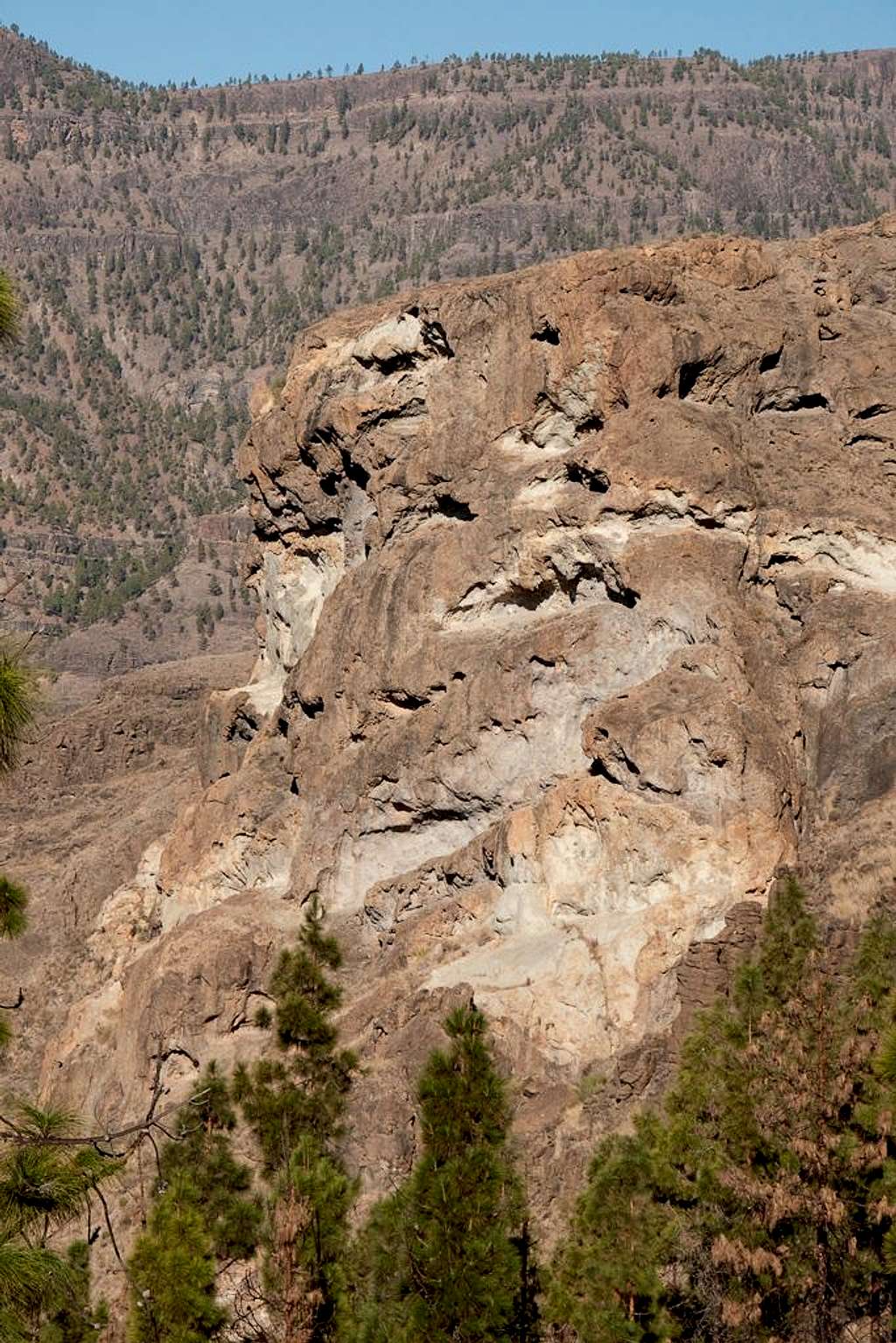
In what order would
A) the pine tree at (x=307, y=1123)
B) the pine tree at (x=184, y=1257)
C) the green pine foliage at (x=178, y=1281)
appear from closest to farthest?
1. the pine tree at (x=307, y=1123)
2. the pine tree at (x=184, y=1257)
3. the green pine foliage at (x=178, y=1281)

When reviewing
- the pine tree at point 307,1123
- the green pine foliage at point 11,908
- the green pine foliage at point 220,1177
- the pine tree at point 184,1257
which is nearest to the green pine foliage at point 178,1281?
the pine tree at point 184,1257

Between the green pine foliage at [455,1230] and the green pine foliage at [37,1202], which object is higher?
the green pine foliage at [37,1202]

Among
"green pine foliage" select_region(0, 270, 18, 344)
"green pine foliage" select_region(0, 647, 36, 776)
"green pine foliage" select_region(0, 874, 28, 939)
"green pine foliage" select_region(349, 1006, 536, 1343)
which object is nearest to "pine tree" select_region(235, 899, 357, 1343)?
"green pine foliage" select_region(349, 1006, 536, 1343)

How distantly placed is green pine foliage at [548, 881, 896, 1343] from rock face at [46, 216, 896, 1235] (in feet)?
24.1

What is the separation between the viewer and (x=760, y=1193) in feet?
99.2

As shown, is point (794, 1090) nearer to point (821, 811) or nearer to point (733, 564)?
point (821, 811)

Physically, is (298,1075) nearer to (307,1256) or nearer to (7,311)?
(307,1256)

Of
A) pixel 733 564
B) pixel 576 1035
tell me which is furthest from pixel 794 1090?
pixel 733 564

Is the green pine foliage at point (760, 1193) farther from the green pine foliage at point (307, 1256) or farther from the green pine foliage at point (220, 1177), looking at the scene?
the green pine foliage at point (220, 1177)

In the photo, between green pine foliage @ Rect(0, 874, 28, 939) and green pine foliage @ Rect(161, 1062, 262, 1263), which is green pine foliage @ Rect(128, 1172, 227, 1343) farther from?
green pine foliage @ Rect(0, 874, 28, 939)

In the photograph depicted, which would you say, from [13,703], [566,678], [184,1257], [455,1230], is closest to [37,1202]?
[13,703]

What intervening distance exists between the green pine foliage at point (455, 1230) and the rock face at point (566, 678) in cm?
785

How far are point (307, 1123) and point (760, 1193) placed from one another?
10281 mm

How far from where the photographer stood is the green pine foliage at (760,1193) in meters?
29.7
